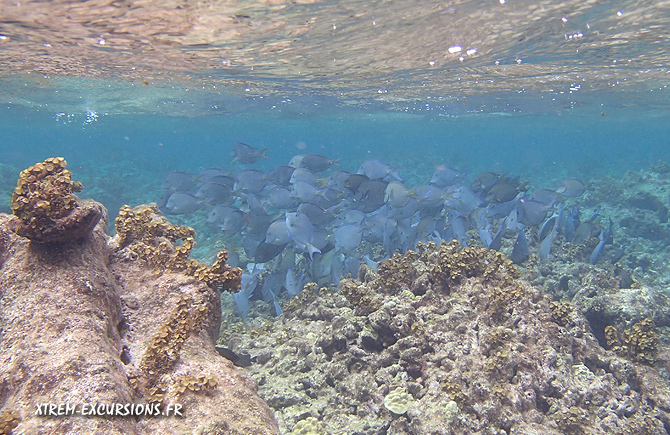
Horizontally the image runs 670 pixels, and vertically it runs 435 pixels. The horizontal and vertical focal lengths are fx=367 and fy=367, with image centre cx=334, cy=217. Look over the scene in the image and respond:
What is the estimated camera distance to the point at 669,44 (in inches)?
550

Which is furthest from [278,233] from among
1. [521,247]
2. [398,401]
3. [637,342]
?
[637,342]

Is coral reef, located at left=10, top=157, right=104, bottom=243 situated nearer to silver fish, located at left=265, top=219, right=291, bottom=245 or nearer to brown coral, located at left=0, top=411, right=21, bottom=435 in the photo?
brown coral, located at left=0, top=411, right=21, bottom=435

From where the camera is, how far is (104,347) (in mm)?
2877

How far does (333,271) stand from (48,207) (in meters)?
5.62

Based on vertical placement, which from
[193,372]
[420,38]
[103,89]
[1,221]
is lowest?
[103,89]

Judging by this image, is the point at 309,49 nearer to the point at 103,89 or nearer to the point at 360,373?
the point at 360,373

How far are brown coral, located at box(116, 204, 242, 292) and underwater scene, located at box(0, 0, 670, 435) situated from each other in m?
0.02

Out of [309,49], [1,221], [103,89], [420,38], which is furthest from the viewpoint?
[103,89]

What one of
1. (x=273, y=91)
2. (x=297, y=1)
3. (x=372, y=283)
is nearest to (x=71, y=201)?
(x=372, y=283)

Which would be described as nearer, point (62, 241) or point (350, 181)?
point (62, 241)

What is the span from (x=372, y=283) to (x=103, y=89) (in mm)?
26161

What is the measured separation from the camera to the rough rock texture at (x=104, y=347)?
97.8 inches

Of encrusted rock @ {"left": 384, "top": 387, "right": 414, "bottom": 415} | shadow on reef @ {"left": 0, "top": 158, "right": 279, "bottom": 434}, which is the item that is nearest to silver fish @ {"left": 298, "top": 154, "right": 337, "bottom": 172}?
shadow on reef @ {"left": 0, "top": 158, "right": 279, "bottom": 434}

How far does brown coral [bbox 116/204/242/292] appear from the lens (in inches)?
157
